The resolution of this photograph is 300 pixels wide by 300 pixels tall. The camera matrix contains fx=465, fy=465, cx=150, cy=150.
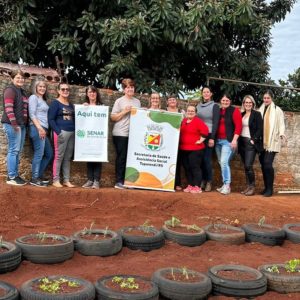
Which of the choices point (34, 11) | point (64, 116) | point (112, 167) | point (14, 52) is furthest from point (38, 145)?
point (34, 11)

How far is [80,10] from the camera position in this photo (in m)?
10.0

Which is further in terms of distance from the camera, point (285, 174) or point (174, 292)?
point (285, 174)

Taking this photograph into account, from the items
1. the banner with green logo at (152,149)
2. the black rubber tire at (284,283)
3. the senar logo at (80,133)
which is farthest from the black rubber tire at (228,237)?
the senar logo at (80,133)

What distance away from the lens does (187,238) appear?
5.69m

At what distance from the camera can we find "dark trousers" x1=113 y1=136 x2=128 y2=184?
8423 millimetres

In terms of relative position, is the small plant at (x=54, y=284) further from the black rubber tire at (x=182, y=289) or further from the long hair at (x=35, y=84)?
the long hair at (x=35, y=84)

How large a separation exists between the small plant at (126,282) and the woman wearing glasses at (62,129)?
12.7 feet

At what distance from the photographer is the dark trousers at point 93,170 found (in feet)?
27.0

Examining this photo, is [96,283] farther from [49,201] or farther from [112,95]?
[112,95]

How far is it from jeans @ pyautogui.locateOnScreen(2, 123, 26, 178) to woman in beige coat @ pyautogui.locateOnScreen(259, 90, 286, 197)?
4466 mm

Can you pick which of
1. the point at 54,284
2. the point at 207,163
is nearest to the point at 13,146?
the point at 207,163

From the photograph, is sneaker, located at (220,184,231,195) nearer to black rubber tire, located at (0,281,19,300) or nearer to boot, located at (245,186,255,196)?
boot, located at (245,186,255,196)

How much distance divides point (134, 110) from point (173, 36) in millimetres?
1841

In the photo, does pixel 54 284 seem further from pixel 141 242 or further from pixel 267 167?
pixel 267 167
